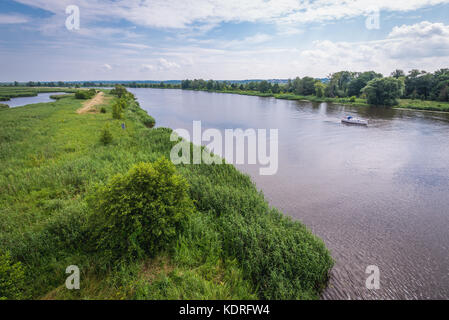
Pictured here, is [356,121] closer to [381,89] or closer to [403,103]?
[381,89]

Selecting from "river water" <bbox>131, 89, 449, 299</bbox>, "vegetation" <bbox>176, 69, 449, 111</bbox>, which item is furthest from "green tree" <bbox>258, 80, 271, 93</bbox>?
"river water" <bbox>131, 89, 449, 299</bbox>

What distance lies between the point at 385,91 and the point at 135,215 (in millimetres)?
71809

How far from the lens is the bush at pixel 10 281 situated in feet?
17.7

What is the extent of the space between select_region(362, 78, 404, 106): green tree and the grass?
6466cm

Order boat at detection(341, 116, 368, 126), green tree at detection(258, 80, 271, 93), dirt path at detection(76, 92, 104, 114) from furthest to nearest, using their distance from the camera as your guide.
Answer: green tree at detection(258, 80, 271, 93)
dirt path at detection(76, 92, 104, 114)
boat at detection(341, 116, 368, 126)

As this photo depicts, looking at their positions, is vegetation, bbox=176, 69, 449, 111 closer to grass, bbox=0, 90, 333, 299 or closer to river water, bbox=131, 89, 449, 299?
river water, bbox=131, 89, 449, 299

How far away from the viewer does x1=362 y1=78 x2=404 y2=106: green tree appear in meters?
58.1

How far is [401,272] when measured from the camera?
8.55 metres

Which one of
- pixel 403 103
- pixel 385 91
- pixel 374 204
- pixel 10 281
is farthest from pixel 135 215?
pixel 403 103

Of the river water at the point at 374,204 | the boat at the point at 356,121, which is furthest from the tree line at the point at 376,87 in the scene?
the river water at the point at 374,204

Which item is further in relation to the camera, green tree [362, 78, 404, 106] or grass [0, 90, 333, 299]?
green tree [362, 78, 404, 106]
